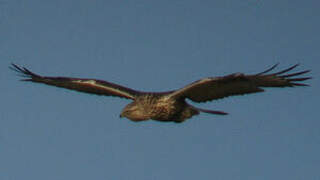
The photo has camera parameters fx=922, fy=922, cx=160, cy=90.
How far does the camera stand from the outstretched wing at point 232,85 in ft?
47.0

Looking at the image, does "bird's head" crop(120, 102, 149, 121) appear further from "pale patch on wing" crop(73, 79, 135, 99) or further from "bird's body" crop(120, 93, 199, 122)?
"pale patch on wing" crop(73, 79, 135, 99)

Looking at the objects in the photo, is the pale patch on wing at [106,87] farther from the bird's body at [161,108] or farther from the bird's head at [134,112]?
the bird's body at [161,108]

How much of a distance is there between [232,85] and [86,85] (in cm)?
269

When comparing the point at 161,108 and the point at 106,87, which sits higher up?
the point at 106,87

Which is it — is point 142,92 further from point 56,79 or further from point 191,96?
point 56,79

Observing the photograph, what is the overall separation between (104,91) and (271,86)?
287 centimetres

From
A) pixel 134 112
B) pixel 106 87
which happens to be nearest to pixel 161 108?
pixel 134 112

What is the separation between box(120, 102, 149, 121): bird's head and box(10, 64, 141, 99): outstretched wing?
197mm

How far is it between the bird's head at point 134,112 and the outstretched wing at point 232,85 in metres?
0.58

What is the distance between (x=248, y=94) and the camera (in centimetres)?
1481

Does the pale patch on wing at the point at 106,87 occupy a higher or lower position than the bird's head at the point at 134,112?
higher

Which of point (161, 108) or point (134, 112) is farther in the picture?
point (134, 112)

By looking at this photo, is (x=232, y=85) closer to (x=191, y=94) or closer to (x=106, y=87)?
(x=191, y=94)

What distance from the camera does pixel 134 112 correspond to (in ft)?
48.6
